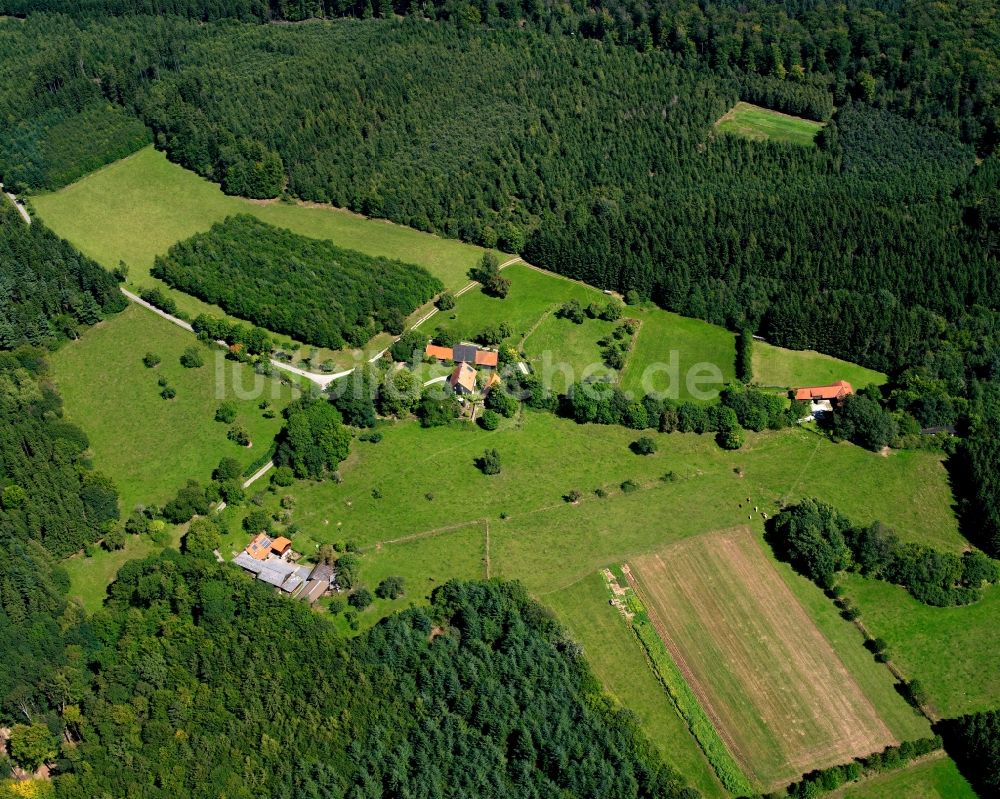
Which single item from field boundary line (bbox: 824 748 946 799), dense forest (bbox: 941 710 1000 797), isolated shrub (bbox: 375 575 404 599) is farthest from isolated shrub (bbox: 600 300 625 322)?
field boundary line (bbox: 824 748 946 799)

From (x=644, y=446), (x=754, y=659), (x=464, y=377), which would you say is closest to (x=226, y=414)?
(x=464, y=377)

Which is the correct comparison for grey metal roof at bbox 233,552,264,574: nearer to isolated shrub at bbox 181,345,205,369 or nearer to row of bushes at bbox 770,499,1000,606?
isolated shrub at bbox 181,345,205,369

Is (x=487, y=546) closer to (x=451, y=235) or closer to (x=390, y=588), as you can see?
(x=390, y=588)

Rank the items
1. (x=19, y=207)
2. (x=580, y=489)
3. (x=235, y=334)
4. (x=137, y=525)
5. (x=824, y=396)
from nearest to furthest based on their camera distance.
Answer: (x=137, y=525) < (x=580, y=489) < (x=824, y=396) < (x=235, y=334) < (x=19, y=207)

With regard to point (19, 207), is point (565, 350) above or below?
below

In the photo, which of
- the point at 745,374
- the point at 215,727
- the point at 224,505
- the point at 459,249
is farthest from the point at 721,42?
the point at 215,727

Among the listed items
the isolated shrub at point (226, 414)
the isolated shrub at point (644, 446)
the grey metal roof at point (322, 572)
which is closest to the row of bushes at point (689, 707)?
the isolated shrub at point (644, 446)
